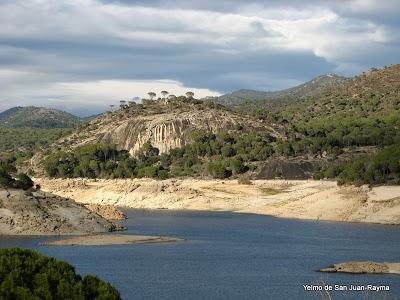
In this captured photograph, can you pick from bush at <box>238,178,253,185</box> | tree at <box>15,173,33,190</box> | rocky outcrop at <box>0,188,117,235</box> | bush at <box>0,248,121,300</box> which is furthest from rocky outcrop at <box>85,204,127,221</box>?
bush at <box>0,248,121,300</box>

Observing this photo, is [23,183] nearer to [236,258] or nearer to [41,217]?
[41,217]

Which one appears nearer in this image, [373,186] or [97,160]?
[373,186]

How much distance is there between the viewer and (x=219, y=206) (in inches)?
5787

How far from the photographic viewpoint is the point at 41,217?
93.9 metres

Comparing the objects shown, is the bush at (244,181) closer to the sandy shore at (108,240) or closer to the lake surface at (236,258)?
the lake surface at (236,258)

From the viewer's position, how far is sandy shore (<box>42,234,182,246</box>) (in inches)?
3258

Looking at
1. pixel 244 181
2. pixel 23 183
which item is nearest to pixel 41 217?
pixel 23 183

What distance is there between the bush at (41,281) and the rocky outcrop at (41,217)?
192ft

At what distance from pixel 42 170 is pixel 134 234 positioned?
10392cm

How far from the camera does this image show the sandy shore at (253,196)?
388 feet

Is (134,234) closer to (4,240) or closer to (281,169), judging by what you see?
(4,240)

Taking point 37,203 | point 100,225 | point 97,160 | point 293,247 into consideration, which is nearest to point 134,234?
point 100,225

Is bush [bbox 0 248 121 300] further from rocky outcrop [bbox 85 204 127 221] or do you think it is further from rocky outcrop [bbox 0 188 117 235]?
rocky outcrop [bbox 85 204 127 221]

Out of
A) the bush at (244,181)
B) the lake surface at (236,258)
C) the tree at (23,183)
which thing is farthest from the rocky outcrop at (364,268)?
the bush at (244,181)
